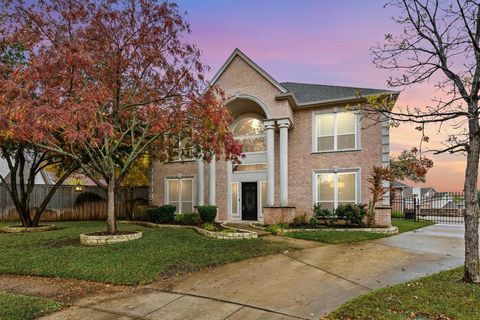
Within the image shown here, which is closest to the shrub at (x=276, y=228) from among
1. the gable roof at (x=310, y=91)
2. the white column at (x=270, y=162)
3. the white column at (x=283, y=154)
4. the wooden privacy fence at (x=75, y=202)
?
the white column at (x=270, y=162)

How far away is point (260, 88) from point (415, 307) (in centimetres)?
1241

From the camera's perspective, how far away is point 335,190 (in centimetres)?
1533

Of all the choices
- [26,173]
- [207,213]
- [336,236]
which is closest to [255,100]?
[207,213]

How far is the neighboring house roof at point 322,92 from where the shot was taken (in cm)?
1536

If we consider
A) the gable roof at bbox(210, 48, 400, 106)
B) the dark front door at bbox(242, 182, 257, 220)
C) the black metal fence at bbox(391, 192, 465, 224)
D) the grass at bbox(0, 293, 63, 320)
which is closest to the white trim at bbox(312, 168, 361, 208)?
the dark front door at bbox(242, 182, 257, 220)

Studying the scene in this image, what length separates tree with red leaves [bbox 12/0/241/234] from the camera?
9.70m

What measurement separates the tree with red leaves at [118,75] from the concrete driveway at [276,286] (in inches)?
196

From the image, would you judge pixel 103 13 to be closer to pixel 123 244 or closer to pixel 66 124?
pixel 66 124

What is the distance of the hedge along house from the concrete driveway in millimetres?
5780

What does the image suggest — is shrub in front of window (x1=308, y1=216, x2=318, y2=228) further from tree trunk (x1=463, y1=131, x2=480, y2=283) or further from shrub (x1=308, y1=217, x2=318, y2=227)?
tree trunk (x1=463, y1=131, x2=480, y2=283)

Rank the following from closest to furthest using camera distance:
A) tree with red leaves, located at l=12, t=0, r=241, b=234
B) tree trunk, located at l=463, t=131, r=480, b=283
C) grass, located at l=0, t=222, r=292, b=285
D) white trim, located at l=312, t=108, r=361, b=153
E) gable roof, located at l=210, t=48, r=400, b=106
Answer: tree trunk, located at l=463, t=131, r=480, b=283, grass, located at l=0, t=222, r=292, b=285, tree with red leaves, located at l=12, t=0, r=241, b=234, white trim, located at l=312, t=108, r=361, b=153, gable roof, located at l=210, t=48, r=400, b=106

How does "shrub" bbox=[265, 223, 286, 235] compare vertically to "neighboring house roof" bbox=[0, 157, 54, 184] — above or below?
below

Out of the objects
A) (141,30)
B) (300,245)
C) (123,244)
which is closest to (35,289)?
(123,244)

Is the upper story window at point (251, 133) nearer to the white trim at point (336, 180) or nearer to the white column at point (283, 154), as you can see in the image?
the white column at point (283, 154)
